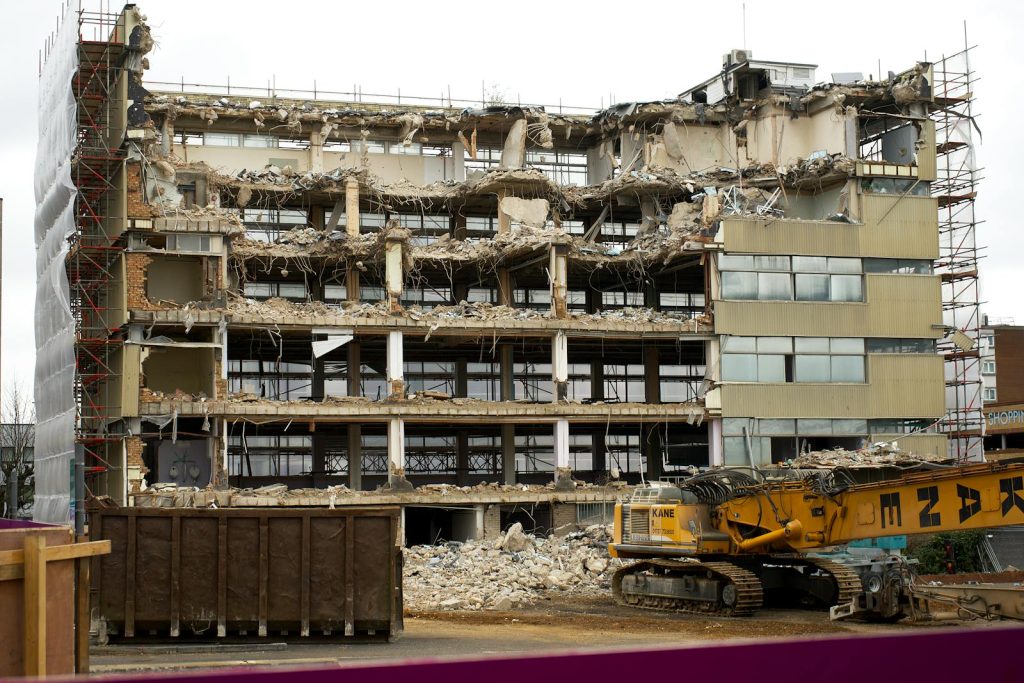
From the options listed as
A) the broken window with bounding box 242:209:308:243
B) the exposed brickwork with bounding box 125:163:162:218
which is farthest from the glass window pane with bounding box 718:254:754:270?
the exposed brickwork with bounding box 125:163:162:218

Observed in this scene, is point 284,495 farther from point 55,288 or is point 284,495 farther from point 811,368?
point 811,368

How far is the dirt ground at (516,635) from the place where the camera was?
57.5ft

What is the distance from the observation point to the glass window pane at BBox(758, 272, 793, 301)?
49.7 metres

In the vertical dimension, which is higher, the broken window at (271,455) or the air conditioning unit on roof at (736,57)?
the air conditioning unit on roof at (736,57)

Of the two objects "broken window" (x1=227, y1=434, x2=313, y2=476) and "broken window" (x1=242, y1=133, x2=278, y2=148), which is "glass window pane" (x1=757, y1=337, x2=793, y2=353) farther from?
"broken window" (x1=242, y1=133, x2=278, y2=148)

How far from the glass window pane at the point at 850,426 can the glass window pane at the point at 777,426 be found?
1.72 meters

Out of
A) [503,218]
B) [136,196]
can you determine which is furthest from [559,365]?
[136,196]

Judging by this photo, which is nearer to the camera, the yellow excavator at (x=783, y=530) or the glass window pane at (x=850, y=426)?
the yellow excavator at (x=783, y=530)

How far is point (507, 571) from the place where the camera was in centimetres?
3541

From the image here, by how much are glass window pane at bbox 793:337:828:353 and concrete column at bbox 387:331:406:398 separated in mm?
15361

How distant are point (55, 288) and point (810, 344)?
28.2 m

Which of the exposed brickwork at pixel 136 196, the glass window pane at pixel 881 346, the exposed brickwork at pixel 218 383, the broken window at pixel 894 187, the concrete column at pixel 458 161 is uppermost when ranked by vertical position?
the concrete column at pixel 458 161

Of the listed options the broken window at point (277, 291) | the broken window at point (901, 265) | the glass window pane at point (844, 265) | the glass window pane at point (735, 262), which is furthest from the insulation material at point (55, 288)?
the broken window at point (901, 265)

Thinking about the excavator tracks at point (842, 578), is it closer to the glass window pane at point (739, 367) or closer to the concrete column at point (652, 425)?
the glass window pane at point (739, 367)
